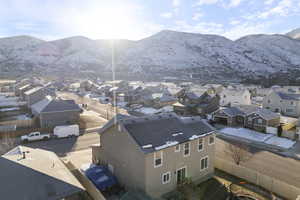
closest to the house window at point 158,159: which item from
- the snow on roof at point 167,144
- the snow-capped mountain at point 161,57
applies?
the snow on roof at point 167,144

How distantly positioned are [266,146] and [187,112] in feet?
59.6

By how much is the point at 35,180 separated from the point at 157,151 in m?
7.35

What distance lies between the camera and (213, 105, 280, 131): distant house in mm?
30562


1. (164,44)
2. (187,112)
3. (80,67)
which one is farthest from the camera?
(164,44)

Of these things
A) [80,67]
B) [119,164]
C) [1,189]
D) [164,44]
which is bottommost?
[119,164]

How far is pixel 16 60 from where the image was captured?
15350cm

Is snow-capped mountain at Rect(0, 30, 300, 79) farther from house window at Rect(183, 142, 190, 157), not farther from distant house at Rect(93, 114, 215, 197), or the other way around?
Answer: house window at Rect(183, 142, 190, 157)

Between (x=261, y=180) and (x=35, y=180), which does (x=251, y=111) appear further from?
(x=35, y=180)

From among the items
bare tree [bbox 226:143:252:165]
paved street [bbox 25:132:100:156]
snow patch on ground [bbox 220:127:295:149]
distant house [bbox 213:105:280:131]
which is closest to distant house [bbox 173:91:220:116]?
distant house [bbox 213:105:280:131]

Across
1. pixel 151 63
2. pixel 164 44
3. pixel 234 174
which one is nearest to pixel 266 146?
pixel 234 174

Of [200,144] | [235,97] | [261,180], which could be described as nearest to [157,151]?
[200,144]

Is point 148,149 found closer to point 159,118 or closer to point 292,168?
point 159,118

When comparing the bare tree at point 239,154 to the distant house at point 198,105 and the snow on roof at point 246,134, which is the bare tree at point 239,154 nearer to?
the snow on roof at point 246,134

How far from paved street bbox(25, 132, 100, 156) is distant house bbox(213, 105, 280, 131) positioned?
69.6ft
